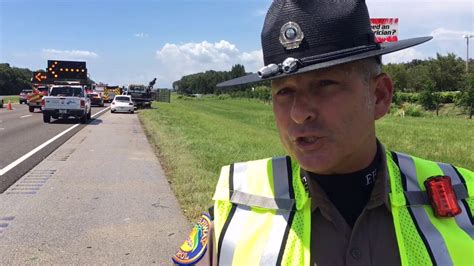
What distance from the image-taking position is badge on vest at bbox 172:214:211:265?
57.6 inches

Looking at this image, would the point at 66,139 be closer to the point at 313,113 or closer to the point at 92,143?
the point at 92,143

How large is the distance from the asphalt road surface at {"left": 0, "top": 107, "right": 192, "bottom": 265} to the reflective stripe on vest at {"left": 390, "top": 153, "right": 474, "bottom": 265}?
3468 mm

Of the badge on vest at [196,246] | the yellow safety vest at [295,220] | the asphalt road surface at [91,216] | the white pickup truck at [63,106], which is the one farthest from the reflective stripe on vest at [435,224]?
the white pickup truck at [63,106]

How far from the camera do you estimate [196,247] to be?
1.48m

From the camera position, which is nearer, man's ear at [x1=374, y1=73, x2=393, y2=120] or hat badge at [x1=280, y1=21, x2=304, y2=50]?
hat badge at [x1=280, y1=21, x2=304, y2=50]

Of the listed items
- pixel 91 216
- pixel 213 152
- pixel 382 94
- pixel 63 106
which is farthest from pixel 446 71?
pixel 382 94

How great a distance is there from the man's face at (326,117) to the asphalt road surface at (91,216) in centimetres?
348

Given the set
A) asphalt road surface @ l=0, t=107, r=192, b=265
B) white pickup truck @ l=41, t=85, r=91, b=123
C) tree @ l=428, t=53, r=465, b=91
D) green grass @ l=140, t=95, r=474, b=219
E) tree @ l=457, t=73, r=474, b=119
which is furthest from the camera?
tree @ l=428, t=53, r=465, b=91

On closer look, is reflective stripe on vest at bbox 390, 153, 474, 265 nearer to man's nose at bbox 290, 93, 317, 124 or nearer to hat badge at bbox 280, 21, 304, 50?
man's nose at bbox 290, 93, 317, 124

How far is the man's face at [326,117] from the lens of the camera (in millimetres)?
1409

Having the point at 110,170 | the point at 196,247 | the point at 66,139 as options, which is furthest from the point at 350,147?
the point at 66,139

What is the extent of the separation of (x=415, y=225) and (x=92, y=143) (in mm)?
14571

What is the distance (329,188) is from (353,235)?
0.56ft

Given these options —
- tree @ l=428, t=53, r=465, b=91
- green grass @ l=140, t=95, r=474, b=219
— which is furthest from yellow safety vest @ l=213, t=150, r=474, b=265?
tree @ l=428, t=53, r=465, b=91
